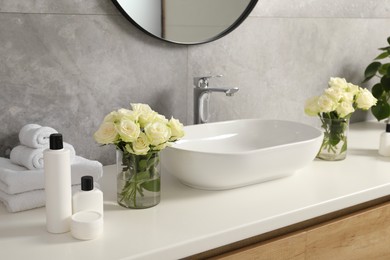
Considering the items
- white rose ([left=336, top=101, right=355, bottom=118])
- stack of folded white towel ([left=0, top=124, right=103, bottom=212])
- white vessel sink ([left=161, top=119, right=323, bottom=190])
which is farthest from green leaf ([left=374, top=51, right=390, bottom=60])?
stack of folded white towel ([left=0, top=124, right=103, bottom=212])

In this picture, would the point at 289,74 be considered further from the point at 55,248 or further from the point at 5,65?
the point at 55,248

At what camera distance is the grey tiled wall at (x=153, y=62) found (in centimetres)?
143

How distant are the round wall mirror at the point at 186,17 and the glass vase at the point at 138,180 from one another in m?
0.52

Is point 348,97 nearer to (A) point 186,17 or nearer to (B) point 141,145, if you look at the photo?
(A) point 186,17

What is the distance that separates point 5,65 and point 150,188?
53 centimetres

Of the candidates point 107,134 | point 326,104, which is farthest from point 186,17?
point 107,134

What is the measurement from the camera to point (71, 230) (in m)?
1.10

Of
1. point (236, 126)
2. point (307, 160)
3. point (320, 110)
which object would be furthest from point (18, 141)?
point (320, 110)

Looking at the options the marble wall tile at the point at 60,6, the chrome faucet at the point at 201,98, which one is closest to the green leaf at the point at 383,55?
the chrome faucet at the point at 201,98

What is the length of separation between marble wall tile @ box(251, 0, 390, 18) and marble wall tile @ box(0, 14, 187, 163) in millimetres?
411

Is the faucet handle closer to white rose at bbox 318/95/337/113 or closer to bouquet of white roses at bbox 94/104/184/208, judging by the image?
white rose at bbox 318/95/337/113

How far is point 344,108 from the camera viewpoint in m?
1.68

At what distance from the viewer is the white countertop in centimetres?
105

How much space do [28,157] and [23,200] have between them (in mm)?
108
